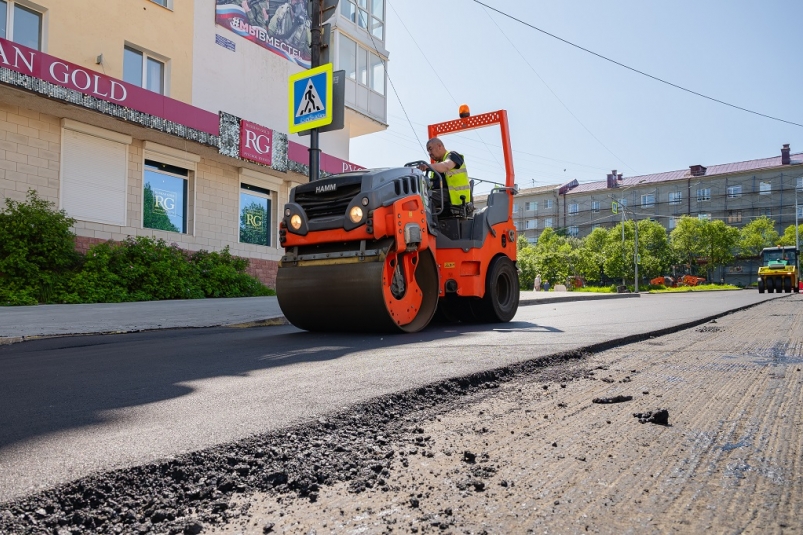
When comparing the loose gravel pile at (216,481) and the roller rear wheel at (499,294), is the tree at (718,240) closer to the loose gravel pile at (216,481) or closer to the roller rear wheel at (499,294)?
the roller rear wheel at (499,294)

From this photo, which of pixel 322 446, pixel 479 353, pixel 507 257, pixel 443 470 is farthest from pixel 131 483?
pixel 507 257

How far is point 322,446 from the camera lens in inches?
87.7

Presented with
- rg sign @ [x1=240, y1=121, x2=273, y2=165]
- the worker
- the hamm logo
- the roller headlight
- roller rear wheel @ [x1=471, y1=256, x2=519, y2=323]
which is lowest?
roller rear wheel @ [x1=471, y1=256, x2=519, y2=323]

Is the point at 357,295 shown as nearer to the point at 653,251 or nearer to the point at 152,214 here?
the point at 152,214

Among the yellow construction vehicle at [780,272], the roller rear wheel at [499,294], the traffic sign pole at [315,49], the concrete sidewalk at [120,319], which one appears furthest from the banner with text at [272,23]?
the yellow construction vehicle at [780,272]

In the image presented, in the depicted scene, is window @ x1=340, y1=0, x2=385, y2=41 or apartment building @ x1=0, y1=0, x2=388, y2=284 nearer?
apartment building @ x1=0, y1=0, x2=388, y2=284

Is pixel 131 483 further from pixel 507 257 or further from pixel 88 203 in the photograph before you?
pixel 88 203

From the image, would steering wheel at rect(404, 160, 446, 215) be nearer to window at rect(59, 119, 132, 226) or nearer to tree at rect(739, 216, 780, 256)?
window at rect(59, 119, 132, 226)

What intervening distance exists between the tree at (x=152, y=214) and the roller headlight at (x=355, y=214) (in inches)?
450

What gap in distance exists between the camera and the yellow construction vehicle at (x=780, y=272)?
107 feet

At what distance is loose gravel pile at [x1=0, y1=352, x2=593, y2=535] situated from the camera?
159 centimetres

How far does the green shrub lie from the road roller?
26.2ft

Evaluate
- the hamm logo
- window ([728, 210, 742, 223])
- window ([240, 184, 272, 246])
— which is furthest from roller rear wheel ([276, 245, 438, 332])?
window ([728, 210, 742, 223])

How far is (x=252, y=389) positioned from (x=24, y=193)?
12.5 metres
